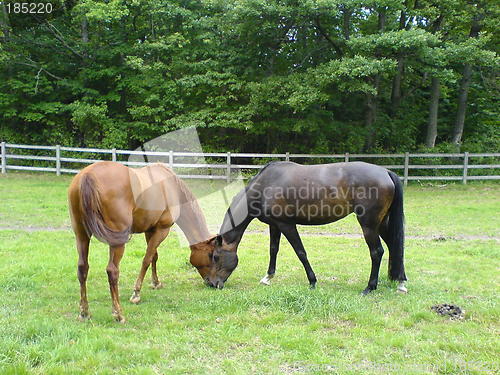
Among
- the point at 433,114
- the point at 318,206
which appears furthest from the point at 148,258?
the point at 433,114

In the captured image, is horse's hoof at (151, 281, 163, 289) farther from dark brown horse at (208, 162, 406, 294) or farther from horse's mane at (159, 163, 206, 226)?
horse's mane at (159, 163, 206, 226)

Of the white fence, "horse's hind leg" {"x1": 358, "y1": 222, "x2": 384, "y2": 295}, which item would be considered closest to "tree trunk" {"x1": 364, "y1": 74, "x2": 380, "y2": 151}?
the white fence

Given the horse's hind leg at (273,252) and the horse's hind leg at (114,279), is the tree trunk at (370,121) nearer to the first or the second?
the horse's hind leg at (273,252)

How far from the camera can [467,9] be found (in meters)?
14.9

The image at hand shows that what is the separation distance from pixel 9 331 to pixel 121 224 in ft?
4.34

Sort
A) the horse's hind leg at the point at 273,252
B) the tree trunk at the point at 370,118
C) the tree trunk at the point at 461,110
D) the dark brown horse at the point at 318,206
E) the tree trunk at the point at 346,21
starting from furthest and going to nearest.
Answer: the tree trunk at the point at 461,110
the tree trunk at the point at 370,118
the tree trunk at the point at 346,21
the horse's hind leg at the point at 273,252
the dark brown horse at the point at 318,206

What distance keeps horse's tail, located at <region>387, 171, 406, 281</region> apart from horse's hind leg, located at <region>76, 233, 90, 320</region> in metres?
3.55

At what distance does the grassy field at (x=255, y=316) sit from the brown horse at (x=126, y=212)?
0.46 meters

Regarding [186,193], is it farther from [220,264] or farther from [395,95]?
[395,95]

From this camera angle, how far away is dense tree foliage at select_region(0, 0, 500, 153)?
1405 cm

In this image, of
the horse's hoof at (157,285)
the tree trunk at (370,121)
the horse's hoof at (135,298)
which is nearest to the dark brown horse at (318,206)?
the horse's hoof at (157,285)

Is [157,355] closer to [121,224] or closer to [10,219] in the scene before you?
[121,224]

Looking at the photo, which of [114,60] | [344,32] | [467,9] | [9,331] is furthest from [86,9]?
[9,331]

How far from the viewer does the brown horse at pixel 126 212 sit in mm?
4055
